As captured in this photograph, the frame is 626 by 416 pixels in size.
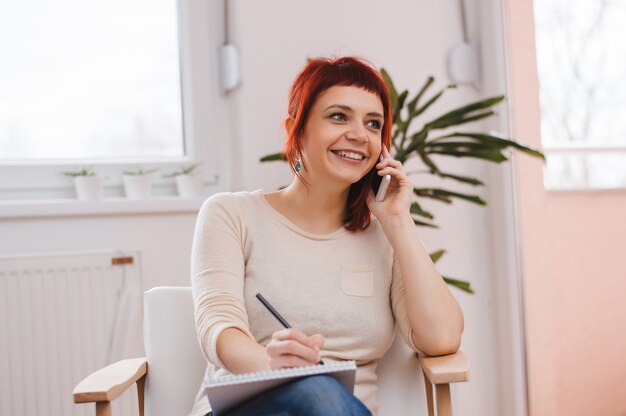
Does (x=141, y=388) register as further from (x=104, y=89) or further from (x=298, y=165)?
(x=104, y=89)

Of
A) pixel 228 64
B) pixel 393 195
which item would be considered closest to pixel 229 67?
pixel 228 64

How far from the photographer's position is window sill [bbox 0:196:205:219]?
221 cm

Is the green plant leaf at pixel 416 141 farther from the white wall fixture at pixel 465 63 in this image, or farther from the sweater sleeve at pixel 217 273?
the sweater sleeve at pixel 217 273

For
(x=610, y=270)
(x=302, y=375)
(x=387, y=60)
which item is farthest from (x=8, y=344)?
(x=610, y=270)

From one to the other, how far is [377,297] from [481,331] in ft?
3.96

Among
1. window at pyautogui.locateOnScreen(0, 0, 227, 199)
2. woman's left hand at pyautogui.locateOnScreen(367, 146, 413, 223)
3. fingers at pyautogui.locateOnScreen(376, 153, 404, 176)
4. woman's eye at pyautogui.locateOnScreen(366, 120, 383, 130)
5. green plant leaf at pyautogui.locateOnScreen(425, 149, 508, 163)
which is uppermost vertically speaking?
window at pyautogui.locateOnScreen(0, 0, 227, 199)

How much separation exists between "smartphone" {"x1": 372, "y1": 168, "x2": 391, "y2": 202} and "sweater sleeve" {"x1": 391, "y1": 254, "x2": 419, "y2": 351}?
0.48 ft

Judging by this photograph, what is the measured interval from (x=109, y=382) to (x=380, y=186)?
2.39 ft

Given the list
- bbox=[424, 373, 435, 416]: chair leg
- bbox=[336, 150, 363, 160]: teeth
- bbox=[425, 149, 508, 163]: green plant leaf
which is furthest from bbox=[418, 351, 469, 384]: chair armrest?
bbox=[425, 149, 508, 163]: green plant leaf

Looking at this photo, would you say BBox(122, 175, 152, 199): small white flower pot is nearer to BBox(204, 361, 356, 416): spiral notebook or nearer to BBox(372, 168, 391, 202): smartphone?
BBox(372, 168, 391, 202): smartphone

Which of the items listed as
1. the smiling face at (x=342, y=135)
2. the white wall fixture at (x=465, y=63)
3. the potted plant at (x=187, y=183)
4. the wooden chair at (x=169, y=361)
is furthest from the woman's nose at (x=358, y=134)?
the white wall fixture at (x=465, y=63)

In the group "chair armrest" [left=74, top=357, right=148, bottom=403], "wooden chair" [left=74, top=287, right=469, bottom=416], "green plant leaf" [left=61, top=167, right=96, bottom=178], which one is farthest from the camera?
"green plant leaf" [left=61, top=167, right=96, bottom=178]

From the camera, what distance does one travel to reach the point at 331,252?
1598 mm

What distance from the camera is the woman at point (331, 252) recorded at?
1.51 meters
